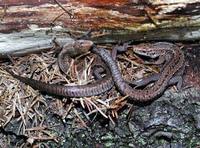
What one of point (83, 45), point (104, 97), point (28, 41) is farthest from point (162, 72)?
point (28, 41)

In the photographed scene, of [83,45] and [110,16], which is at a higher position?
[110,16]

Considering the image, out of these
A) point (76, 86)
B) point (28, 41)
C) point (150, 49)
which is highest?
point (28, 41)

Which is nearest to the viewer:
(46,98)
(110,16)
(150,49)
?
(110,16)

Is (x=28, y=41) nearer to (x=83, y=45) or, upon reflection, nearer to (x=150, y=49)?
(x=83, y=45)

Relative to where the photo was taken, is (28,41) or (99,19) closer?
(99,19)

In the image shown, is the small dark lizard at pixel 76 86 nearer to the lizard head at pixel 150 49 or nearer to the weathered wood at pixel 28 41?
the weathered wood at pixel 28 41

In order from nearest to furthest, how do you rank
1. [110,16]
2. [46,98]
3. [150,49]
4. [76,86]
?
[110,16] < [76,86] < [46,98] < [150,49]
